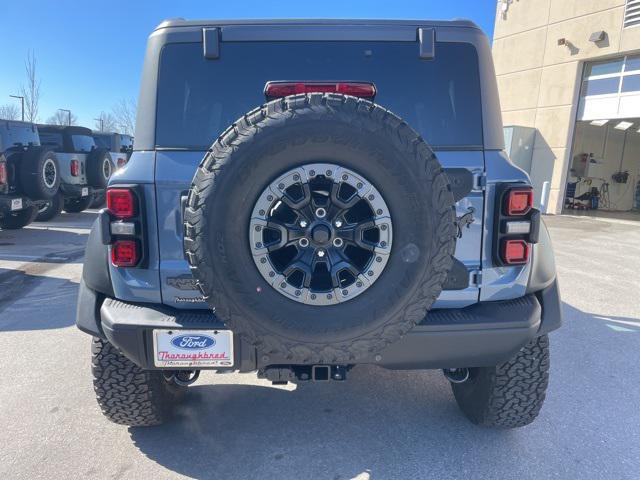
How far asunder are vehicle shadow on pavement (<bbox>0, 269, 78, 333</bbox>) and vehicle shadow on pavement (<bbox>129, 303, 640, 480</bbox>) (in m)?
2.17

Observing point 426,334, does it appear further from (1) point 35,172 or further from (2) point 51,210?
(2) point 51,210

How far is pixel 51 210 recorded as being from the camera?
10891 mm

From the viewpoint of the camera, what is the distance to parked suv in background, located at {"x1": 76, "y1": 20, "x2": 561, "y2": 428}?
1.69 metres

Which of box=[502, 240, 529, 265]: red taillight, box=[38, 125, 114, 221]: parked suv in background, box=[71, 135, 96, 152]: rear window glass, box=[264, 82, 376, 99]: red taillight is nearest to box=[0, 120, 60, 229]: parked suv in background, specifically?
box=[38, 125, 114, 221]: parked suv in background

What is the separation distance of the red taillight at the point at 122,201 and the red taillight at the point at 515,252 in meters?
1.68

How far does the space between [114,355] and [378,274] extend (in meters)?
1.51

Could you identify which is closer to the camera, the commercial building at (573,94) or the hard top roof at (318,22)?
the hard top roof at (318,22)

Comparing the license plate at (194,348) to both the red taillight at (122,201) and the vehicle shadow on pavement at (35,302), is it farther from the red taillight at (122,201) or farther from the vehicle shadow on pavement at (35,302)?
the vehicle shadow on pavement at (35,302)

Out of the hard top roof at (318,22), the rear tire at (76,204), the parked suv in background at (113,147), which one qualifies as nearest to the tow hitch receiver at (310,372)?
the hard top roof at (318,22)

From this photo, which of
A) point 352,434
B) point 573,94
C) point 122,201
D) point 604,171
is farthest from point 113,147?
point 604,171

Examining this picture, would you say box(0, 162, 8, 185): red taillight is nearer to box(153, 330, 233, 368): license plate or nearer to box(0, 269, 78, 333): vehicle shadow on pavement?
box(0, 269, 78, 333): vehicle shadow on pavement

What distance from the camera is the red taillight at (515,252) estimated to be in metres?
2.01

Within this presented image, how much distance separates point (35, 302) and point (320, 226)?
4.49 metres

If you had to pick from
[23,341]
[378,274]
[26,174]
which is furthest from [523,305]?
[26,174]
